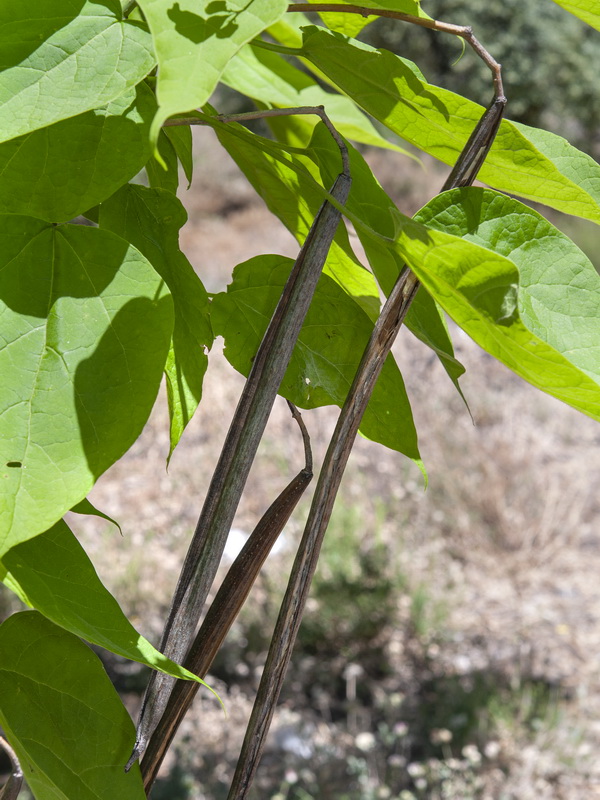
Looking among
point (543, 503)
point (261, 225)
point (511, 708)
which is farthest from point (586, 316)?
point (261, 225)

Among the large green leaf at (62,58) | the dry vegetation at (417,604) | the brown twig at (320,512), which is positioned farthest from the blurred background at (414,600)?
the large green leaf at (62,58)

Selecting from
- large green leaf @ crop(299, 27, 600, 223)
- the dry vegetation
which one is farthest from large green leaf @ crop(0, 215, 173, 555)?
the dry vegetation

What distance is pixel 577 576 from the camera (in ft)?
8.15

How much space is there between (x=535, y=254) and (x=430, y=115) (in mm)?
77

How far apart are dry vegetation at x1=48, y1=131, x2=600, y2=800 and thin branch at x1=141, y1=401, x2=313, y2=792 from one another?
1.36 metres

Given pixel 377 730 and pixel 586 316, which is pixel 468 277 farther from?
pixel 377 730

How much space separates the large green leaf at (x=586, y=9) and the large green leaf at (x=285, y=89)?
12 centimetres

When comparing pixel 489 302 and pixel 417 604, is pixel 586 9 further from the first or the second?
pixel 417 604

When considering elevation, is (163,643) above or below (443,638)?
below

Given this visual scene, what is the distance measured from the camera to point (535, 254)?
29 centimetres

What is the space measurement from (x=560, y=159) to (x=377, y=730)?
73.7 inches

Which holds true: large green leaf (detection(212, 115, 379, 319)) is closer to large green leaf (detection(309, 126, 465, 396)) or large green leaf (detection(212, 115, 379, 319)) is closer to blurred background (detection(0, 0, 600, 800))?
large green leaf (detection(309, 126, 465, 396))

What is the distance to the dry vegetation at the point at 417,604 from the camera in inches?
69.7

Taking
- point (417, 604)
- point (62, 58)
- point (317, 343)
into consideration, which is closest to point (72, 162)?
point (62, 58)
